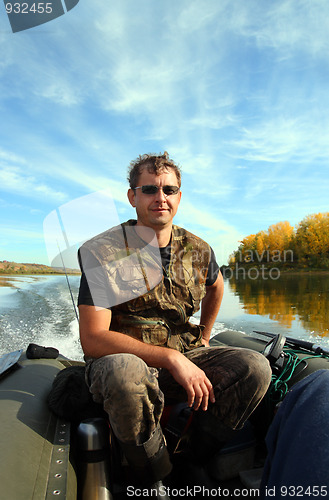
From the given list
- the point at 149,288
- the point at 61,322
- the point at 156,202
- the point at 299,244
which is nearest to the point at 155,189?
the point at 156,202

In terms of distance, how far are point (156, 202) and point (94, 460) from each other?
1214 mm

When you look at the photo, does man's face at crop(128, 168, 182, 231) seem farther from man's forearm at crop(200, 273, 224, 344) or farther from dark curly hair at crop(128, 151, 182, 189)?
man's forearm at crop(200, 273, 224, 344)

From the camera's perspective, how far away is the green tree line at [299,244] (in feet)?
180

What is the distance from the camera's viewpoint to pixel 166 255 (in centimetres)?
196

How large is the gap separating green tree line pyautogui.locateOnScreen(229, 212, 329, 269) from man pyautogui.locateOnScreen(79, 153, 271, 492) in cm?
5177

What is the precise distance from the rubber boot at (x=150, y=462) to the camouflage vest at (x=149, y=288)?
478 mm

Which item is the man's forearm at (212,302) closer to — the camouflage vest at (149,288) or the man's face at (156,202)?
the camouflage vest at (149,288)

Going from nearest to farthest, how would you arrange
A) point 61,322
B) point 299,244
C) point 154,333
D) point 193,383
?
point 193,383 < point 154,333 < point 61,322 < point 299,244

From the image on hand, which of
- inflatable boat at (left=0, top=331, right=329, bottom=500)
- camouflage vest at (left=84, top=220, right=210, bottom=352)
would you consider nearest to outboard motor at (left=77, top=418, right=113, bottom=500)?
inflatable boat at (left=0, top=331, right=329, bottom=500)

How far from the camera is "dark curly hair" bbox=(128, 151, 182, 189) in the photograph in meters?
1.93

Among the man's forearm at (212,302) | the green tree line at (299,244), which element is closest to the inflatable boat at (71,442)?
the man's forearm at (212,302)

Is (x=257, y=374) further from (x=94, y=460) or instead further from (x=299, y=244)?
(x=299, y=244)

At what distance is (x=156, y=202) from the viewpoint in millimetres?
1898

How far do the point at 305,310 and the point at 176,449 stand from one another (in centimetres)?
946
